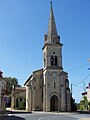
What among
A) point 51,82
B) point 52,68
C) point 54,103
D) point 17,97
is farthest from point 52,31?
point 17,97

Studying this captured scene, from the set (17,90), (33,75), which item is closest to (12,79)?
(17,90)

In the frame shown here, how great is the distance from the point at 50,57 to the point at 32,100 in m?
11.6

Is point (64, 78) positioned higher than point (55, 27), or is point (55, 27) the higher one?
point (55, 27)

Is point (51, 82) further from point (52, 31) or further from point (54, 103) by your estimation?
point (52, 31)

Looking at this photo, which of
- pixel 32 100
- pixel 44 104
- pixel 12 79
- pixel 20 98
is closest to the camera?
pixel 44 104

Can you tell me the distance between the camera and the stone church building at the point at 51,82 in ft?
188

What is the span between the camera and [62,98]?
5741 centimetres

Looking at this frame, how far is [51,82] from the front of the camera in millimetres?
58250

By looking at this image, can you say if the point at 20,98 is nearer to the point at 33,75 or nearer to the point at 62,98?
the point at 33,75

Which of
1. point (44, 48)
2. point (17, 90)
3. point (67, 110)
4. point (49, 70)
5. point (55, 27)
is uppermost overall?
point (55, 27)

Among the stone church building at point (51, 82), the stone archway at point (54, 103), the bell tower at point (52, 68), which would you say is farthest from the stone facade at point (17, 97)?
the bell tower at point (52, 68)

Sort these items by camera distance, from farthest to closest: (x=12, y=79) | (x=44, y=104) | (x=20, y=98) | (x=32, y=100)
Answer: (x=12, y=79), (x=20, y=98), (x=32, y=100), (x=44, y=104)

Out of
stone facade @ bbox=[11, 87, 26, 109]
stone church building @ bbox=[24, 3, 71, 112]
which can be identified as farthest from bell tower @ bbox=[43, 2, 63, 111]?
stone facade @ bbox=[11, 87, 26, 109]

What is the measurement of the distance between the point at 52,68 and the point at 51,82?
11.1ft
